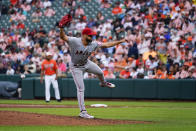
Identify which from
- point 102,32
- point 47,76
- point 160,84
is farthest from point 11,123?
point 102,32

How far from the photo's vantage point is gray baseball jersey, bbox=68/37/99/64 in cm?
934

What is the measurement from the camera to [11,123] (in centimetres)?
845

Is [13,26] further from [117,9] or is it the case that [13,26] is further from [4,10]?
[117,9]

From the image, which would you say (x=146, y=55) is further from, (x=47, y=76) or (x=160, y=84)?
(x=47, y=76)

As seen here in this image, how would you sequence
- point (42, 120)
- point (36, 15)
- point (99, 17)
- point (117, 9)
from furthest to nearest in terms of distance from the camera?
point (36, 15)
point (117, 9)
point (99, 17)
point (42, 120)

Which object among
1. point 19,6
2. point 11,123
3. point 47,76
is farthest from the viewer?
point 19,6

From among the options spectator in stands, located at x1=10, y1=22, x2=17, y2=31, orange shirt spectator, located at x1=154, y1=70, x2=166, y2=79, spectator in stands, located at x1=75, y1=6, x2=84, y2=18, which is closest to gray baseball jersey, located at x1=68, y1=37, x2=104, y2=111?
orange shirt spectator, located at x1=154, y1=70, x2=166, y2=79

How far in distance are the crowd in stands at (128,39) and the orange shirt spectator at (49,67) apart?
250 centimetres

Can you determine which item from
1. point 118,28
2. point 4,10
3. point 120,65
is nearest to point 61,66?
point 120,65

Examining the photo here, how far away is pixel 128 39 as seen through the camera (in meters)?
20.0

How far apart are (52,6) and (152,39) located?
28.2ft

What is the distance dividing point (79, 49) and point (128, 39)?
426 inches

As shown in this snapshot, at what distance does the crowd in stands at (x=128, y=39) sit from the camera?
1811 cm

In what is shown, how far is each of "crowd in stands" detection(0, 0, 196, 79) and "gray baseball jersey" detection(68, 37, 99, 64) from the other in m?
8.44
